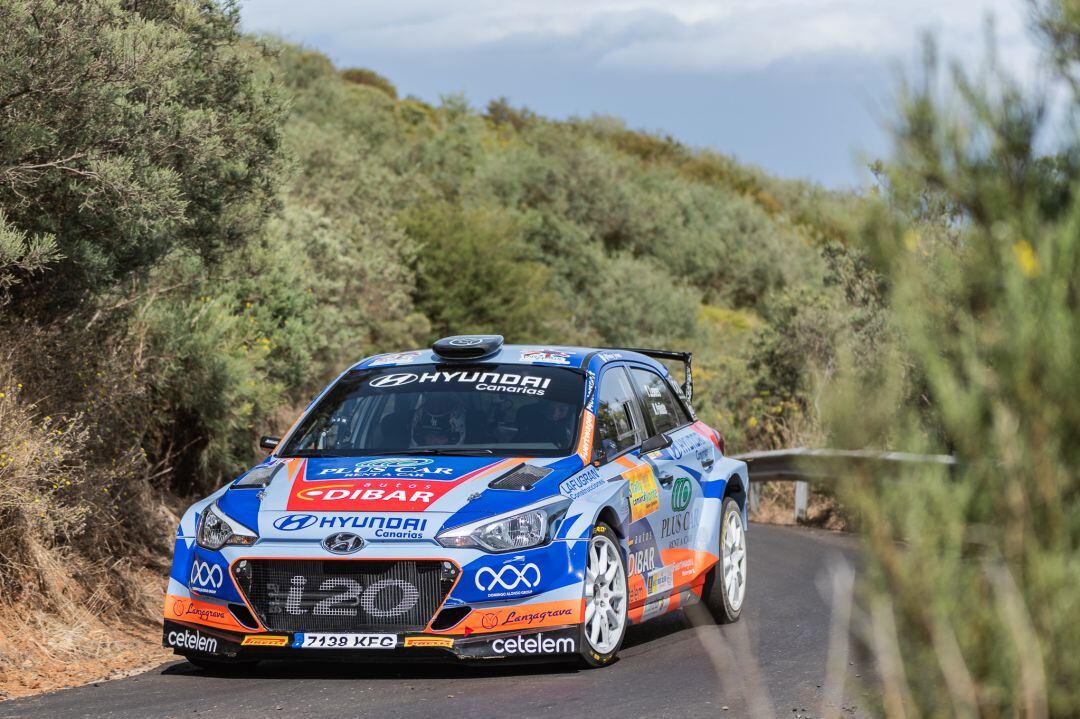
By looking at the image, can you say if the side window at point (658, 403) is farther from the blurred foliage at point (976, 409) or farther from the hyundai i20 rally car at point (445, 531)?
the blurred foliage at point (976, 409)

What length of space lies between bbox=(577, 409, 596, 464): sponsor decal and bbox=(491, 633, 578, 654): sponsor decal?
4.16ft

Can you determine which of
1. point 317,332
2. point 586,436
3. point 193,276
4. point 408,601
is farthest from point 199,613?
point 317,332

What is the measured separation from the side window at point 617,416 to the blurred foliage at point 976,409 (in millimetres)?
5366

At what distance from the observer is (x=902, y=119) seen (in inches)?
147

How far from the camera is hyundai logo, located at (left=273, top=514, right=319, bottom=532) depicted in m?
7.75

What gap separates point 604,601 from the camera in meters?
8.09

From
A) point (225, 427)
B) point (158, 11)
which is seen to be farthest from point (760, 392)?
point (158, 11)

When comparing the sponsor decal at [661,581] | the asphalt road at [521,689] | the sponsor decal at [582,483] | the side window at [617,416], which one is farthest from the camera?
the side window at [617,416]

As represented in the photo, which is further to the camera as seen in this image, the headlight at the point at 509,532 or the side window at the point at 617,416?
the side window at the point at 617,416

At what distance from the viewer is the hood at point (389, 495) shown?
770 centimetres

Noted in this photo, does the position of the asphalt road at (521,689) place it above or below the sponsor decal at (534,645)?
below

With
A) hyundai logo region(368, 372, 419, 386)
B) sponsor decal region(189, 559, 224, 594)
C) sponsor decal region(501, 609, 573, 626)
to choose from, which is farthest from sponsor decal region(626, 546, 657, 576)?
sponsor decal region(189, 559, 224, 594)

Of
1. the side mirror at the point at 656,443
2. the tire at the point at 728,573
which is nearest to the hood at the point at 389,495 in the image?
the side mirror at the point at 656,443

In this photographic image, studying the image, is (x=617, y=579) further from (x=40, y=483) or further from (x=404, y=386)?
(x=40, y=483)
